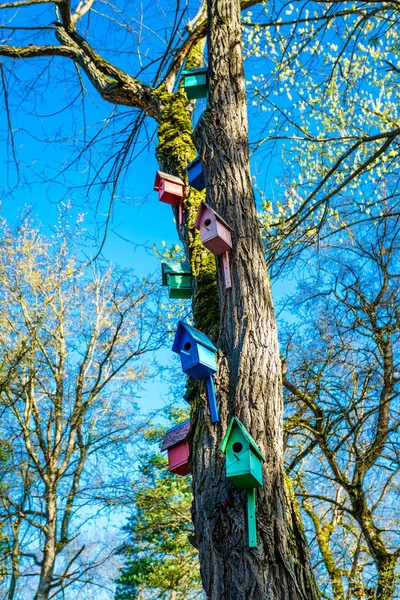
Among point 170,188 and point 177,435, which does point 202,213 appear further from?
point 177,435

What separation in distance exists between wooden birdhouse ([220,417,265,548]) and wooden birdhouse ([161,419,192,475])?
356mm

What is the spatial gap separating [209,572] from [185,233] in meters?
1.89

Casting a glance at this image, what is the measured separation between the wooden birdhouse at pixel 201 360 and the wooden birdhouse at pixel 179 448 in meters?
0.24

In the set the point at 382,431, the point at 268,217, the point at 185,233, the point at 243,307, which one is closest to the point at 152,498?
the point at 382,431

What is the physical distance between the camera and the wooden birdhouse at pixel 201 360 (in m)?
2.36

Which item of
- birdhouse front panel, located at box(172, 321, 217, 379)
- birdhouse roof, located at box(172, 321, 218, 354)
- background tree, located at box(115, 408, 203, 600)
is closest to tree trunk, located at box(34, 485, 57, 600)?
background tree, located at box(115, 408, 203, 600)

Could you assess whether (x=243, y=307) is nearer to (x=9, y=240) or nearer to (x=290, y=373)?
(x=290, y=373)

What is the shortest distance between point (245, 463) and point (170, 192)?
6.41ft

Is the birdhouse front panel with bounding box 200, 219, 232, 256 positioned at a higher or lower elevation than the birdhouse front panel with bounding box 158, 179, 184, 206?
lower

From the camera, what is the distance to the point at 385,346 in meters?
5.50

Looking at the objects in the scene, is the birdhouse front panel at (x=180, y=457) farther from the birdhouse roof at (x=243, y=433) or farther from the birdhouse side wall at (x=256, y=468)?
the birdhouse side wall at (x=256, y=468)

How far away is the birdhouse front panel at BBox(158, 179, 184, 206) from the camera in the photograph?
11.6 ft

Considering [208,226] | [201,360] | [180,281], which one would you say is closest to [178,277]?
[180,281]

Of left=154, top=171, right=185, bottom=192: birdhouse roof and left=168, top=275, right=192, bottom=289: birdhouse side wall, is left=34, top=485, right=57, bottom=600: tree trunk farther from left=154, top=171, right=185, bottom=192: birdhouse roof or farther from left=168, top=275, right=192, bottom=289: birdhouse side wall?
left=154, top=171, right=185, bottom=192: birdhouse roof
